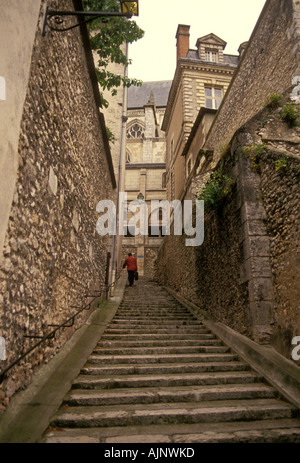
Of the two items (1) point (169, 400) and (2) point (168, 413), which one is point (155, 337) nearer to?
(1) point (169, 400)

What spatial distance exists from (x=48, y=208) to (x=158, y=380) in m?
2.40

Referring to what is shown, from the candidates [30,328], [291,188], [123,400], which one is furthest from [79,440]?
[291,188]

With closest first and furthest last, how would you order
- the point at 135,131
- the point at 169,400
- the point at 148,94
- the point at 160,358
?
the point at 169,400 < the point at 160,358 < the point at 135,131 < the point at 148,94

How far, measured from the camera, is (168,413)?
281cm

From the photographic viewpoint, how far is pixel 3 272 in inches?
91.6

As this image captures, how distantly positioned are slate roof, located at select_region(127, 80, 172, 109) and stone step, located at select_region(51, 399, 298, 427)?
36.8 m

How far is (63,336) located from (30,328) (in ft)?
4.13

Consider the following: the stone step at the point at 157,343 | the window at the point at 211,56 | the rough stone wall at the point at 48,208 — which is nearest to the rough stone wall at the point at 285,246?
the stone step at the point at 157,343

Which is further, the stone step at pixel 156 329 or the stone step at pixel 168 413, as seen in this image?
the stone step at pixel 156 329

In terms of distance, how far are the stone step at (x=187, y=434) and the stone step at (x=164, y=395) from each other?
0.41 metres

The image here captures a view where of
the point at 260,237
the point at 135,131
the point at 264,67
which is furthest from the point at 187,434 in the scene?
the point at 135,131

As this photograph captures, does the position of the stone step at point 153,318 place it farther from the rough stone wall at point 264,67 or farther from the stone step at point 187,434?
the rough stone wall at point 264,67

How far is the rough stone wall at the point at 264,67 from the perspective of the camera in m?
6.77

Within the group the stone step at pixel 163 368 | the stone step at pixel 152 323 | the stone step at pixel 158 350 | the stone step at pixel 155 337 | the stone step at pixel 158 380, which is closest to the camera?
the stone step at pixel 158 380
